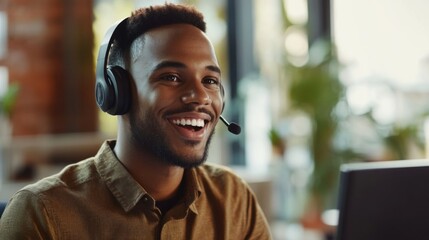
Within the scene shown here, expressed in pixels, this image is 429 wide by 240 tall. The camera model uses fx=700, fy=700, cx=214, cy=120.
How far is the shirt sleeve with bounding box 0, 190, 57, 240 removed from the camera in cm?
120

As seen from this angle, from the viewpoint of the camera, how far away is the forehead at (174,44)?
1.26m

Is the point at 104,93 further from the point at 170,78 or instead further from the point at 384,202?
the point at 384,202

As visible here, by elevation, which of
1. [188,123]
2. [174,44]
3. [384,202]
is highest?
[174,44]

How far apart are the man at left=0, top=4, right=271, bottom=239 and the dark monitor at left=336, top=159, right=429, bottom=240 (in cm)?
30

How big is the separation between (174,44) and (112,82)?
0.14 m

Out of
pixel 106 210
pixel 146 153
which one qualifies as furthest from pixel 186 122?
pixel 106 210

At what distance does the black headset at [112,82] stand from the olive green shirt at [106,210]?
0.38 ft

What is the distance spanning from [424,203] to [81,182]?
0.61 metres

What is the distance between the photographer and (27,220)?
1.21m

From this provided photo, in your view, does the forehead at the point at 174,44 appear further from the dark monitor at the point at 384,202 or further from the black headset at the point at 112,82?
the dark monitor at the point at 384,202

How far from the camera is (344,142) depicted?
4.33 m

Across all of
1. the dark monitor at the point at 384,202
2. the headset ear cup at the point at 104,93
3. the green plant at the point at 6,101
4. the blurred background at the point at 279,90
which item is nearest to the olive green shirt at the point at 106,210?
the headset ear cup at the point at 104,93

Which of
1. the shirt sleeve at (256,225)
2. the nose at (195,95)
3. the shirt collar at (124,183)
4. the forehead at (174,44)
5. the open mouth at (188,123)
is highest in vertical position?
the forehead at (174,44)

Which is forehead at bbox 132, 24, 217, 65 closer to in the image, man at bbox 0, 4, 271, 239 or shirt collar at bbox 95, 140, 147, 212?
man at bbox 0, 4, 271, 239
